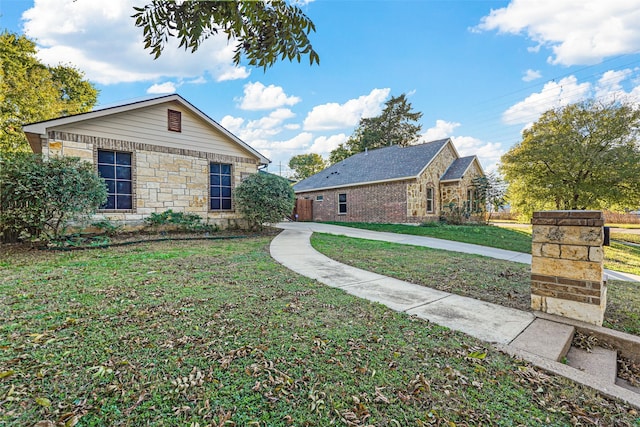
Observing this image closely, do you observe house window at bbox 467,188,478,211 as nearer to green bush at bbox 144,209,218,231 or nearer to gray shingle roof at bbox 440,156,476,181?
gray shingle roof at bbox 440,156,476,181

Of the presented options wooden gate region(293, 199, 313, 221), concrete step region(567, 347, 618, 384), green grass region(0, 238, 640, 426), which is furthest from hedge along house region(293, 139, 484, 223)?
green grass region(0, 238, 640, 426)

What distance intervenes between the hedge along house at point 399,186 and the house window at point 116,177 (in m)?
11.9

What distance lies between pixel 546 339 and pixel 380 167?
15.7 meters

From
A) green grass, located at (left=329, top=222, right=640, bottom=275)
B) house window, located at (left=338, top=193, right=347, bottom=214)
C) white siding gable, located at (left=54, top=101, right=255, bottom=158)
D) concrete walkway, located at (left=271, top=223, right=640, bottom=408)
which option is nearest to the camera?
concrete walkway, located at (left=271, top=223, right=640, bottom=408)

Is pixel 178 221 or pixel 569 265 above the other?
pixel 178 221

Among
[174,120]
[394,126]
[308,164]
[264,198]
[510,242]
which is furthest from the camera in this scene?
[308,164]

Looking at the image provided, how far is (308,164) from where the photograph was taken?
135ft

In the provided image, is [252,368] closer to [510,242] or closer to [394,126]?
[510,242]

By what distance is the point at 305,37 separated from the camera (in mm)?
1840

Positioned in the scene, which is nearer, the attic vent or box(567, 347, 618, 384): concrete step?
box(567, 347, 618, 384): concrete step

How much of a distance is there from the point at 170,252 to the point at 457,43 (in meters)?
13.1

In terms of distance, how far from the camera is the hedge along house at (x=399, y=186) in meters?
15.4

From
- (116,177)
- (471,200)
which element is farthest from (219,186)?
(471,200)

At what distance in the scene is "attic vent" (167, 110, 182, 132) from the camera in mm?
9305
